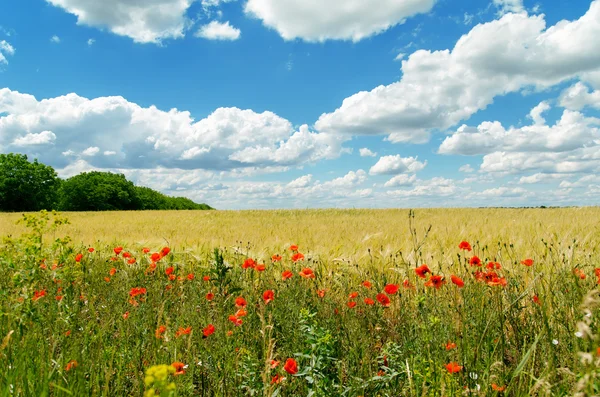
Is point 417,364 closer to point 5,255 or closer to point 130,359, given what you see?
point 130,359

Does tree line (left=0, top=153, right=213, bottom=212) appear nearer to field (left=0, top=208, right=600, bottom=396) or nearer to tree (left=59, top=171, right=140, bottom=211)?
tree (left=59, top=171, right=140, bottom=211)

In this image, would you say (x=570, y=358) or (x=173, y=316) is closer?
(x=570, y=358)

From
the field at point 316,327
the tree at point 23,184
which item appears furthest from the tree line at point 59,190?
the field at point 316,327

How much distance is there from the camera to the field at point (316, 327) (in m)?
1.95

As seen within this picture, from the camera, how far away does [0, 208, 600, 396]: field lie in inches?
76.8

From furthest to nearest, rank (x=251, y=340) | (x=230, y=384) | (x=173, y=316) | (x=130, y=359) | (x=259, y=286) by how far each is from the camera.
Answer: (x=259, y=286) → (x=173, y=316) → (x=251, y=340) → (x=130, y=359) → (x=230, y=384)

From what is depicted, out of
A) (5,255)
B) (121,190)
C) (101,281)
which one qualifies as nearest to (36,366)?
(101,281)

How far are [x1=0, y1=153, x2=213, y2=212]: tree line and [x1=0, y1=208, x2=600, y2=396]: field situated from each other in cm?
4554

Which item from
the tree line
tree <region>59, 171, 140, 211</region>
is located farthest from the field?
tree <region>59, 171, 140, 211</region>

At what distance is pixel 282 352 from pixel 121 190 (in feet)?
176

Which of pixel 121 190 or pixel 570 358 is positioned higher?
pixel 121 190

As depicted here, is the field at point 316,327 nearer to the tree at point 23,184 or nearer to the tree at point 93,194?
the tree at point 23,184

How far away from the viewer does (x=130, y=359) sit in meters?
2.56

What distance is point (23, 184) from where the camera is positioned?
44.6 meters
